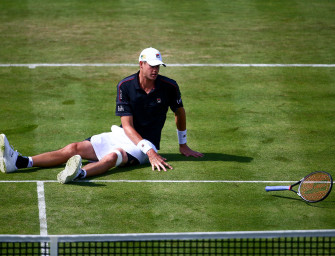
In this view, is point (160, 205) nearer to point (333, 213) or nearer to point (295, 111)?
point (333, 213)

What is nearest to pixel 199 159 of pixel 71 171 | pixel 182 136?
pixel 182 136

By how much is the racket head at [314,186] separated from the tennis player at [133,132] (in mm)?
2099

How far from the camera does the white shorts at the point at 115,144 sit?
34.9 feet

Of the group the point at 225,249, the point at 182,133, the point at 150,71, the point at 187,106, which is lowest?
the point at 225,249

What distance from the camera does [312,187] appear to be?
31.9ft

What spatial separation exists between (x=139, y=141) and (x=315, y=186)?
2.63 m

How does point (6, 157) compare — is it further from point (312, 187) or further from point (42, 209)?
point (312, 187)

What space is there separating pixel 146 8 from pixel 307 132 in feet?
28.6

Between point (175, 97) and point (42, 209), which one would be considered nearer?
point (42, 209)

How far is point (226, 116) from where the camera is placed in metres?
13.4

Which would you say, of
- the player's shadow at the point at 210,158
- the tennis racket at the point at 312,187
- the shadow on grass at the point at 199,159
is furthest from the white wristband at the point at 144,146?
the tennis racket at the point at 312,187

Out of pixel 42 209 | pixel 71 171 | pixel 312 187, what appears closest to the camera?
pixel 42 209

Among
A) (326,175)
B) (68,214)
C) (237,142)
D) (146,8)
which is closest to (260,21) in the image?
(146,8)

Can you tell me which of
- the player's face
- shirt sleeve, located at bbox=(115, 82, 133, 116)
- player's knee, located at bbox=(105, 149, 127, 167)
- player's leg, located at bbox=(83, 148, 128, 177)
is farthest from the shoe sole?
the player's face
